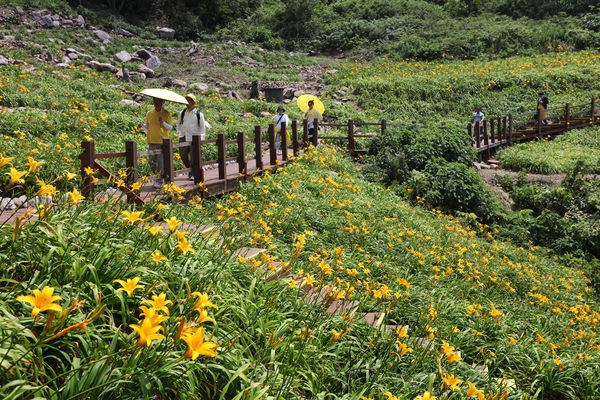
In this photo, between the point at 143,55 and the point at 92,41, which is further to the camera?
the point at 143,55

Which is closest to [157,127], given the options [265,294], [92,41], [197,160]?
[197,160]

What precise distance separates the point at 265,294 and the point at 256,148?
622 cm

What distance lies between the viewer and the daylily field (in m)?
1.84

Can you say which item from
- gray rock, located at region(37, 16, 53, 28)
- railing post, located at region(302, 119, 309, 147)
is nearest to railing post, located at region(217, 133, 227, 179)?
railing post, located at region(302, 119, 309, 147)

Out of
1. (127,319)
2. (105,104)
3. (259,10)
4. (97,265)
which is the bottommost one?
(127,319)

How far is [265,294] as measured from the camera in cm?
328

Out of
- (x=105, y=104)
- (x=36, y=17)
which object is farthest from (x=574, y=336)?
(x=36, y=17)

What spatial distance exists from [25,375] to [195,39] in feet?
107

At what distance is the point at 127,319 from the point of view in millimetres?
2314

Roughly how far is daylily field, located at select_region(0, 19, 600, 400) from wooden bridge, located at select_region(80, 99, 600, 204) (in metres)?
0.43

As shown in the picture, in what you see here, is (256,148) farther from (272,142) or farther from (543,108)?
(543,108)

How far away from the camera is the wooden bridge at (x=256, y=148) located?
17.5ft

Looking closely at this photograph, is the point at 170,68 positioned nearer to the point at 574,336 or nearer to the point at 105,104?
the point at 105,104

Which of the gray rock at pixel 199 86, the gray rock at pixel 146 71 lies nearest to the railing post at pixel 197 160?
the gray rock at pixel 199 86
